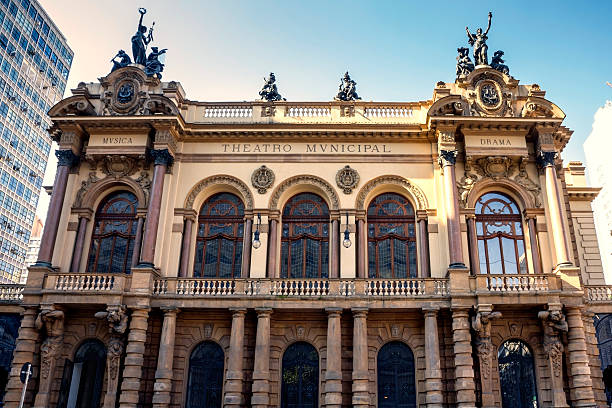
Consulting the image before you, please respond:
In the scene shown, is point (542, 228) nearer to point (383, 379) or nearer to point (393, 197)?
point (393, 197)

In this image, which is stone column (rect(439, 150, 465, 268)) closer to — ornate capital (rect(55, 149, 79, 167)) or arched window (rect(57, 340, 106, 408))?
arched window (rect(57, 340, 106, 408))

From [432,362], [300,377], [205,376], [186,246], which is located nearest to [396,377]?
[432,362]

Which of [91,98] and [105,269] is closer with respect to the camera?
[105,269]

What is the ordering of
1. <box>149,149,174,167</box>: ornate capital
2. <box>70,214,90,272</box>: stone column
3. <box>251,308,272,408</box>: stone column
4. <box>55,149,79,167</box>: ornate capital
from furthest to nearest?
<box>55,149,79,167</box>: ornate capital → <box>149,149,174,167</box>: ornate capital → <box>70,214,90,272</box>: stone column → <box>251,308,272,408</box>: stone column

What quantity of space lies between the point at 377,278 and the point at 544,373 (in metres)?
7.65

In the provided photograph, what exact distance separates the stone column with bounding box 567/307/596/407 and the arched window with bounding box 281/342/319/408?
1011 centimetres

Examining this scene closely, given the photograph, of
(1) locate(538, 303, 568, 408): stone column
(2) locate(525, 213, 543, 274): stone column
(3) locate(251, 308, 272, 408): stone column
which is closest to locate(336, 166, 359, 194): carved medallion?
(3) locate(251, 308, 272, 408): stone column

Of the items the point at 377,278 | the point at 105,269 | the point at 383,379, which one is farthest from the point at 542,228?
the point at 105,269

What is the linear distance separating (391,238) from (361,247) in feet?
5.29

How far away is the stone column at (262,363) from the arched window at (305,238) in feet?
9.41

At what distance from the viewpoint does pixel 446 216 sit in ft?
76.9

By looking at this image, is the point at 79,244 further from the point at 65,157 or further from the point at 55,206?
the point at 65,157

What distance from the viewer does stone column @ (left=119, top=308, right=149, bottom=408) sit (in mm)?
20547

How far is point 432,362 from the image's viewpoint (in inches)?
818
